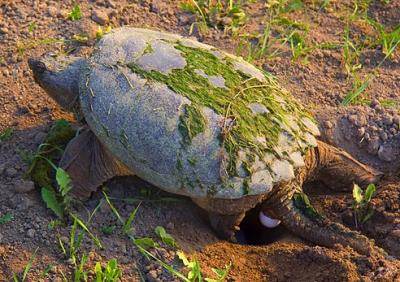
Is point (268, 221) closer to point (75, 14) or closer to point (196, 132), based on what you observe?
point (196, 132)

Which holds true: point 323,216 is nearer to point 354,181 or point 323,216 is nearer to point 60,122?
point 354,181

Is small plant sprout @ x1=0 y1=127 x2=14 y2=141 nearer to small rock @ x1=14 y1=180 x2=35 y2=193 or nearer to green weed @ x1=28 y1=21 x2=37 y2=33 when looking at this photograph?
small rock @ x1=14 y1=180 x2=35 y2=193

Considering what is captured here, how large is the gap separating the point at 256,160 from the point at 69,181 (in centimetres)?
106

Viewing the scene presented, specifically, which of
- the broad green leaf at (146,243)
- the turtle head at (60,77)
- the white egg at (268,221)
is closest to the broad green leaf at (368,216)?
the white egg at (268,221)

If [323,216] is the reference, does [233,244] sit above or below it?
below

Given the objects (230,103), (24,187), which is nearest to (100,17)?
(24,187)

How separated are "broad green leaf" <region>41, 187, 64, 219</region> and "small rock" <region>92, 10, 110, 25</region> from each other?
168cm

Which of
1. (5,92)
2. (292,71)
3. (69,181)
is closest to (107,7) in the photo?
(5,92)

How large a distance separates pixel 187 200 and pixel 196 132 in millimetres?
622

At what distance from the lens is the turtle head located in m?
3.71

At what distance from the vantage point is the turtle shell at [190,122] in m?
3.16

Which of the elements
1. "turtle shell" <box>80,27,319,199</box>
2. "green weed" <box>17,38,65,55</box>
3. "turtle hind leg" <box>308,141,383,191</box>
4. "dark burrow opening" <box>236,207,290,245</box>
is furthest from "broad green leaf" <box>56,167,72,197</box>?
"turtle hind leg" <box>308,141,383,191</box>

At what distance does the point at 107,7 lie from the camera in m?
4.79

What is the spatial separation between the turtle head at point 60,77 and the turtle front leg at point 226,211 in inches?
39.9
